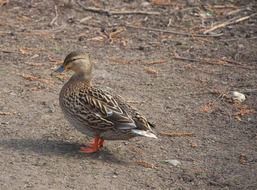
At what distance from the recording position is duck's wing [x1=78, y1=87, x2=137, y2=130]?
6.17 m

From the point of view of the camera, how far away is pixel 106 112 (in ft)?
20.4

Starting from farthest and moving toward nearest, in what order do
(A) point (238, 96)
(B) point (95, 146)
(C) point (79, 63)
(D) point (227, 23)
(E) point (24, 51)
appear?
(D) point (227, 23), (E) point (24, 51), (A) point (238, 96), (C) point (79, 63), (B) point (95, 146)

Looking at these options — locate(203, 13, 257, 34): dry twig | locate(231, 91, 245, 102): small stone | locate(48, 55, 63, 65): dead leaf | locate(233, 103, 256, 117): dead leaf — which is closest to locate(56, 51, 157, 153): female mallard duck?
locate(233, 103, 256, 117): dead leaf

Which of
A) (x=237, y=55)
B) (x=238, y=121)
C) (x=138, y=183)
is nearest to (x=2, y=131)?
(x=138, y=183)

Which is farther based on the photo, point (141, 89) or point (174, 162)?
point (141, 89)

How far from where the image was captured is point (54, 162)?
608 centimetres

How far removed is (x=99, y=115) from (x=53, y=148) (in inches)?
22.4

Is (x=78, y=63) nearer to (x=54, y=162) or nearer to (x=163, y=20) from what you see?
(x=54, y=162)

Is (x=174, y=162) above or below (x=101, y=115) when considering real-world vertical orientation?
below

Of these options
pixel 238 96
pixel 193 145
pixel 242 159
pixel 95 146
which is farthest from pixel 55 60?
pixel 242 159

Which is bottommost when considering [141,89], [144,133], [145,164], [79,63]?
[141,89]

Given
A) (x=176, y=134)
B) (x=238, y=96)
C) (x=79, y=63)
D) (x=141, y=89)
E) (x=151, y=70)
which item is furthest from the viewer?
(x=151, y=70)

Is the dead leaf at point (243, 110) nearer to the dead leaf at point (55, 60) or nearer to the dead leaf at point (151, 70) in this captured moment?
the dead leaf at point (151, 70)

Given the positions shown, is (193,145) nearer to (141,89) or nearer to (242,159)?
(242,159)
